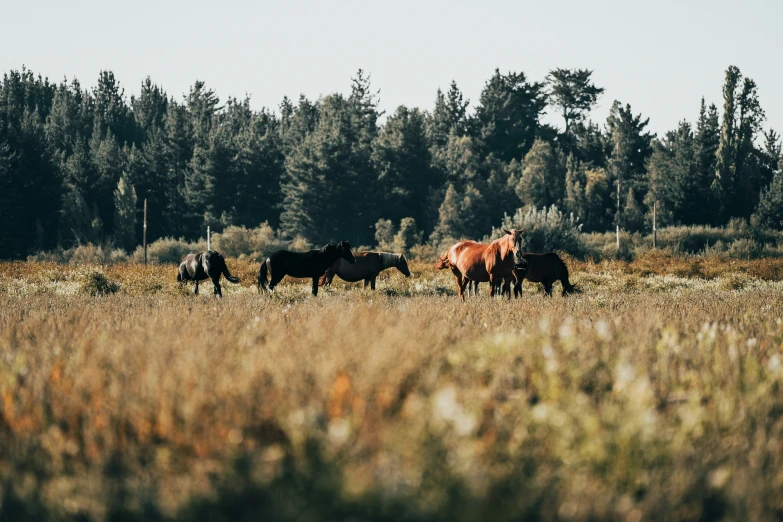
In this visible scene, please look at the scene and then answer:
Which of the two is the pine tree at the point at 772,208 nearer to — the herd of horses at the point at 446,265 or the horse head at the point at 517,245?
the herd of horses at the point at 446,265

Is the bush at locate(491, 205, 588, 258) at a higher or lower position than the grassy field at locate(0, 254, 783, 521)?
higher

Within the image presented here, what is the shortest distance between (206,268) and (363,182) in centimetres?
4794

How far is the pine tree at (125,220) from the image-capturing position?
58375 millimetres

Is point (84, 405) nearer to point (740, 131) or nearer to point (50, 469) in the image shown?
point (50, 469)

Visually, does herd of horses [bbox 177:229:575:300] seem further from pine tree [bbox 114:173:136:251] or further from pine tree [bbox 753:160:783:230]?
pine tree [bbox 753:160:783:230]

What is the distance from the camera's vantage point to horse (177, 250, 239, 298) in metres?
20.3

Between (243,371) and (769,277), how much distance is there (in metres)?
29.5

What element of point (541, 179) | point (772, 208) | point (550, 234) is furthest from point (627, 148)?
point (550, 234)

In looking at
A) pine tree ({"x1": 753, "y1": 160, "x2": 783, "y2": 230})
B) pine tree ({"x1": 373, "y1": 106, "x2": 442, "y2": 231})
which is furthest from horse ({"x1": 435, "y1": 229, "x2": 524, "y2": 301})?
pine tree ({"x1": 373, "y1": 106, "x2": 442, "y2": 231})

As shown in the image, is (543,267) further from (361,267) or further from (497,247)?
(361,267)

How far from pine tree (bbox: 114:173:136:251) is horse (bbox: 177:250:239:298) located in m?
39.4

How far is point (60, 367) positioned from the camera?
5.36 m

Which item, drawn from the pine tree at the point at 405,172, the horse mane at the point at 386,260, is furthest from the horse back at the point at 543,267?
the pine tree at the point at 405,172

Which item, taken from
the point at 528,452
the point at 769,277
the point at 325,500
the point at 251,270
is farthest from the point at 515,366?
the point at 769,277
